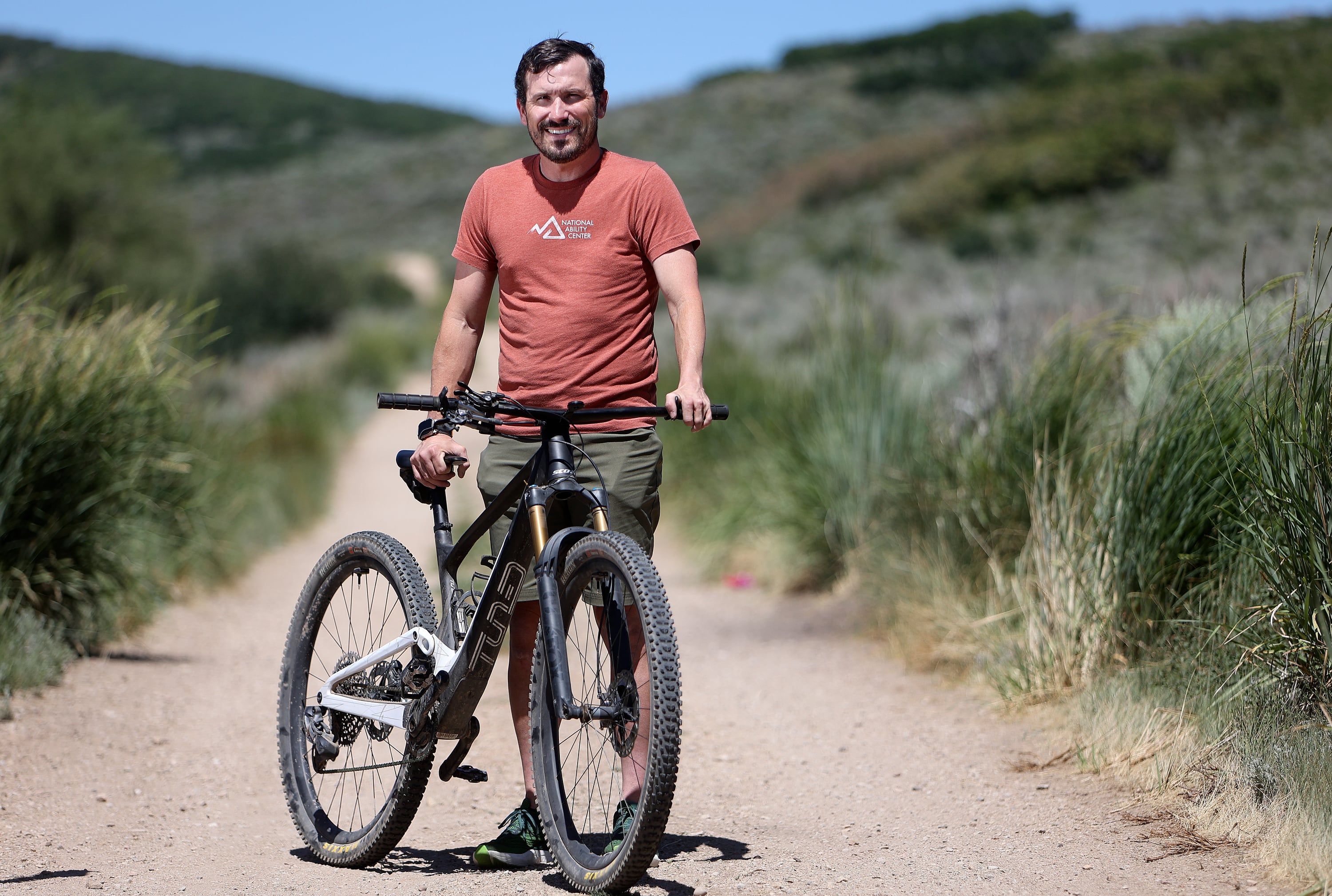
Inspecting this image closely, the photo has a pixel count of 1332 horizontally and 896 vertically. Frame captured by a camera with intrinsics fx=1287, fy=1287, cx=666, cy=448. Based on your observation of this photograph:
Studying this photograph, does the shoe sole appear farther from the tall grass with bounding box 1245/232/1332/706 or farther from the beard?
the tall grass with bounding box 1245/232/1332/706

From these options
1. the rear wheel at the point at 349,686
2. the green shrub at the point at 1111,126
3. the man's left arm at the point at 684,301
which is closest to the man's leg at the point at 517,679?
the rear wheel at the point at 349,686

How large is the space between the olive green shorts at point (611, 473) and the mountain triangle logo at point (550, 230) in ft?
1.68

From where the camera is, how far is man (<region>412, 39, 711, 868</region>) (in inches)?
128

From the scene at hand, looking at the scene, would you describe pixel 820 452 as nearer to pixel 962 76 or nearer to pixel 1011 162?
pixel 1011 162

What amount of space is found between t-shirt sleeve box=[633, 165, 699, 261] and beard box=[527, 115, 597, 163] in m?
0.18

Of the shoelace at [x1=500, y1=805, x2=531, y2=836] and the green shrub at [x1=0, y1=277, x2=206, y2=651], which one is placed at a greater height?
the green shrub at [x1=0, y1=277, x2=206, y2=651]

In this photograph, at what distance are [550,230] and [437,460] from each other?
0.65 metres

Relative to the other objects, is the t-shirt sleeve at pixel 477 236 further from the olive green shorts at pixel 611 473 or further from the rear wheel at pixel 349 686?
the rear wheel at pixel 349 686

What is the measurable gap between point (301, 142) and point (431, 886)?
8116cm

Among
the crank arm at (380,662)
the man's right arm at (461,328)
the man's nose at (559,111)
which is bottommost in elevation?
the crank arm at (380,662)

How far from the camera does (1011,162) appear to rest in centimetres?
2772

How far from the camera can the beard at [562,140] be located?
10.6ft

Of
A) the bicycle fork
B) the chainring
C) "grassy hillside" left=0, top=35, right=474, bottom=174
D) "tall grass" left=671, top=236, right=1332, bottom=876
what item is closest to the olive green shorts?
the bicycle fork

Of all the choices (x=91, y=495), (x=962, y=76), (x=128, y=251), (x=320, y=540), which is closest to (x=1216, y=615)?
(x=91, y=495)
